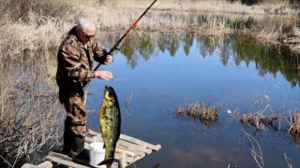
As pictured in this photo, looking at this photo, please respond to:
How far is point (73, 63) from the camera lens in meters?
5.13

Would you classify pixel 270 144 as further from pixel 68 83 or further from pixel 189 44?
pixel 189 44

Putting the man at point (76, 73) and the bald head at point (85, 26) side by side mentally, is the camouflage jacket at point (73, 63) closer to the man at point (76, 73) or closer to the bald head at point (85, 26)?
the man at point (76, 73)

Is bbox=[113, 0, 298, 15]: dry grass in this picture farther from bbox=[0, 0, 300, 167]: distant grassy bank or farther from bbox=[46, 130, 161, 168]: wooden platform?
bbox=[46, 130, 161, 168]: wooden platform

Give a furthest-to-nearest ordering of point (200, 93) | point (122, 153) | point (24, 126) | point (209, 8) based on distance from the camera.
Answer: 1. point (209, 8)
2. point (200, 93)
3. point (122, 153)
4. point (24, 126)

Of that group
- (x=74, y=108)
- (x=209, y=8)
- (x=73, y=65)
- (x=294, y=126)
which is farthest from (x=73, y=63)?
(x=209, y=8)

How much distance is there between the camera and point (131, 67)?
15.3 m

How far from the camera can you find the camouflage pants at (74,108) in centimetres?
535

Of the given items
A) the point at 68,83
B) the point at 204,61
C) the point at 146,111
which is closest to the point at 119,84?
the point at 146,111

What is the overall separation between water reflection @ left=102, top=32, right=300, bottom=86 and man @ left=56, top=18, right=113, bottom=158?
367 inches

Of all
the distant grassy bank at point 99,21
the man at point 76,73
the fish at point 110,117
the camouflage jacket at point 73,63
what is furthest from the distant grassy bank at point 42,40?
the fish at point 110,117

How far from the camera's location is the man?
16.8ft

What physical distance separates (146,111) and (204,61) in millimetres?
7744

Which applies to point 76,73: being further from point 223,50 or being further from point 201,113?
point 223,50

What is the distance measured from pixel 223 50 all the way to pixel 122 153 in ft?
46.5
